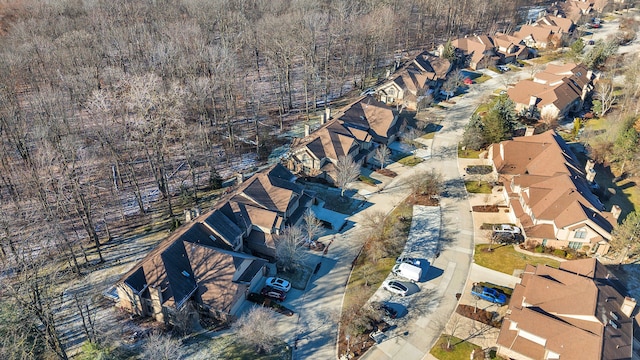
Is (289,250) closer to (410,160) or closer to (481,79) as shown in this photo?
(410,160)

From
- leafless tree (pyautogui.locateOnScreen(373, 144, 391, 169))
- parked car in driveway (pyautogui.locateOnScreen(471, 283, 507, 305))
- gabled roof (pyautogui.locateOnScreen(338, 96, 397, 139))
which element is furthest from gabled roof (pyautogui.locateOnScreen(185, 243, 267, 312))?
gabled roof (pyautogui.locateOnScreen(338, 96, 397, 139))

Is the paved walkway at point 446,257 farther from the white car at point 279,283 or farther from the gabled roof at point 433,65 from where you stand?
the gabled roof at point 433,65

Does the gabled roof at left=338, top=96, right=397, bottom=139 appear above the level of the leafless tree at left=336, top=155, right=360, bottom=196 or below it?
above

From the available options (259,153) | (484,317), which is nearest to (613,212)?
(484,317)

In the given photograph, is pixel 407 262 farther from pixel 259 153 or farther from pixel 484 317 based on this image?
pixel 259 153

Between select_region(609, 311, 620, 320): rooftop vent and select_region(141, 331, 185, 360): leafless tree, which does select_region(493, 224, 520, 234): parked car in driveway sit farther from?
select_region(141, 331, 185, 360): leafless tree

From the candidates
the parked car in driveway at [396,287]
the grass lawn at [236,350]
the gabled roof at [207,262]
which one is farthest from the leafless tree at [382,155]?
the grass lawn at [236,350]
